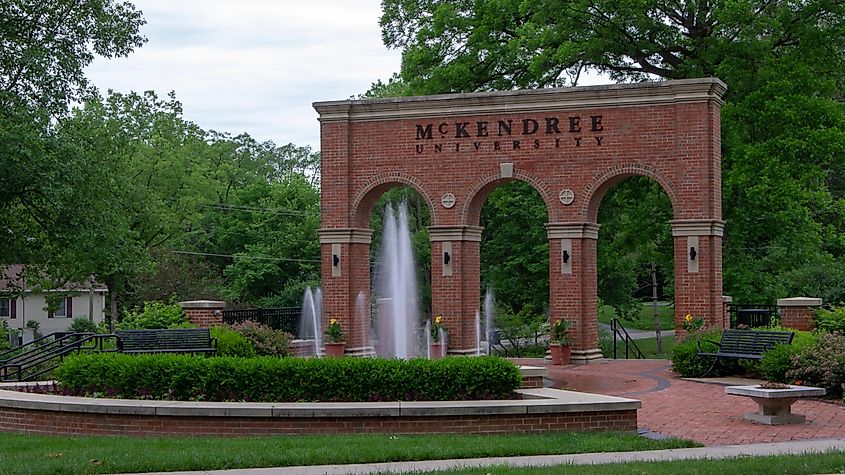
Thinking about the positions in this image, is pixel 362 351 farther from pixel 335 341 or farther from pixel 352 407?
A: pixel 352 407

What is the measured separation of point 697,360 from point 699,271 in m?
3.27

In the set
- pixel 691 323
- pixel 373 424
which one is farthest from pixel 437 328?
pixel 373 424

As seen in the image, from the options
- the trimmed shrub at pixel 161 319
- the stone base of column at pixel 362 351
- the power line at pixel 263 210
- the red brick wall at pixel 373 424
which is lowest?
the red brick wall at pixel 373 424

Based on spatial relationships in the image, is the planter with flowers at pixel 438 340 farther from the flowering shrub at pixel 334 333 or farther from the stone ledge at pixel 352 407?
the stone ledge at pixel 352 407

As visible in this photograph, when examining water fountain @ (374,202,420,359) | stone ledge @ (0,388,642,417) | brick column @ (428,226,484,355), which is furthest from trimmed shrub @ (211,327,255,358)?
stone ledge @ (0,388,642,417)

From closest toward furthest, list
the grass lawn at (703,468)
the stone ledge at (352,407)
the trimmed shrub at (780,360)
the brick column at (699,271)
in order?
the grass lawn at (703,468), the stone ledge at (352,407), the trimmed shrub at (780,360), the brick column at (699,271)

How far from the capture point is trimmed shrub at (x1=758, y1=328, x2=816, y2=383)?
674 inches

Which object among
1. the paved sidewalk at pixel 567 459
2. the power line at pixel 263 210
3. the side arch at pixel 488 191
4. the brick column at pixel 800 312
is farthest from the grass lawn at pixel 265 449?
the power line at pixel 263 210

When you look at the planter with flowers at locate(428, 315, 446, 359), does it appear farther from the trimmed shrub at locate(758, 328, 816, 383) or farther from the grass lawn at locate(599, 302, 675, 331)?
the grass lawn at locate(599, 302, 675, 331)

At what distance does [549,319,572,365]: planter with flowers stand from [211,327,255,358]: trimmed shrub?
6.41 metres

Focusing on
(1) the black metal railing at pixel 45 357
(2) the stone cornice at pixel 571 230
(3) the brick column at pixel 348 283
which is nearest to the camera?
(1) the black metal railing at pixel 45 357

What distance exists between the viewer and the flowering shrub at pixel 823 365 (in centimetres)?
1606

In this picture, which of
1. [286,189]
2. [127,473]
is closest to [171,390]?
[127,473]

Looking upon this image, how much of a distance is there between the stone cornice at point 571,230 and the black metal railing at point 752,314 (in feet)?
12.0
